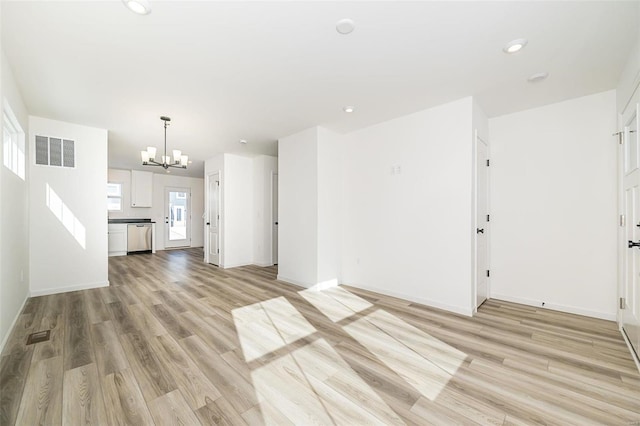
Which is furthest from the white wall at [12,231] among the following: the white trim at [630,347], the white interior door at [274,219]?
the white trim at [630,347]

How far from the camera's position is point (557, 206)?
3.36 meters

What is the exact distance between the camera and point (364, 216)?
4.40 metres

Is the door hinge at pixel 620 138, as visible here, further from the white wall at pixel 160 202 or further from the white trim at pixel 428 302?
the white wall at pixel 160 202

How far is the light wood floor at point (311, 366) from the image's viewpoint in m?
1.62

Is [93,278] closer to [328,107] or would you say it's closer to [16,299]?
[16,299]

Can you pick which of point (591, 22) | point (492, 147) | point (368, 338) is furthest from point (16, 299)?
Answer: point (492, 147)

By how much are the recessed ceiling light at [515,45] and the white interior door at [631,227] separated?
1.06 m

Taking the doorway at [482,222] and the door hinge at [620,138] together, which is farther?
the doorway at [482,222]

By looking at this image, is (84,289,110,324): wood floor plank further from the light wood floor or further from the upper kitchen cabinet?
the upper kitchen cabinet

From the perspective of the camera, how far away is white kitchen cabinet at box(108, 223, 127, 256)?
7.69 meters

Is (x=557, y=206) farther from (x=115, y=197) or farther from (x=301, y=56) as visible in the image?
(x=115, y=197)

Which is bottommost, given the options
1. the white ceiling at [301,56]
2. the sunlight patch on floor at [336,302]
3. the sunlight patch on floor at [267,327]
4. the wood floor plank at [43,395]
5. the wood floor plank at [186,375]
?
the sunlight patch on floor at [336,302]

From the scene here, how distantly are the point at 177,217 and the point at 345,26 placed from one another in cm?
932

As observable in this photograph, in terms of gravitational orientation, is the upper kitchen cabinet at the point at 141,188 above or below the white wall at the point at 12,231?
above
